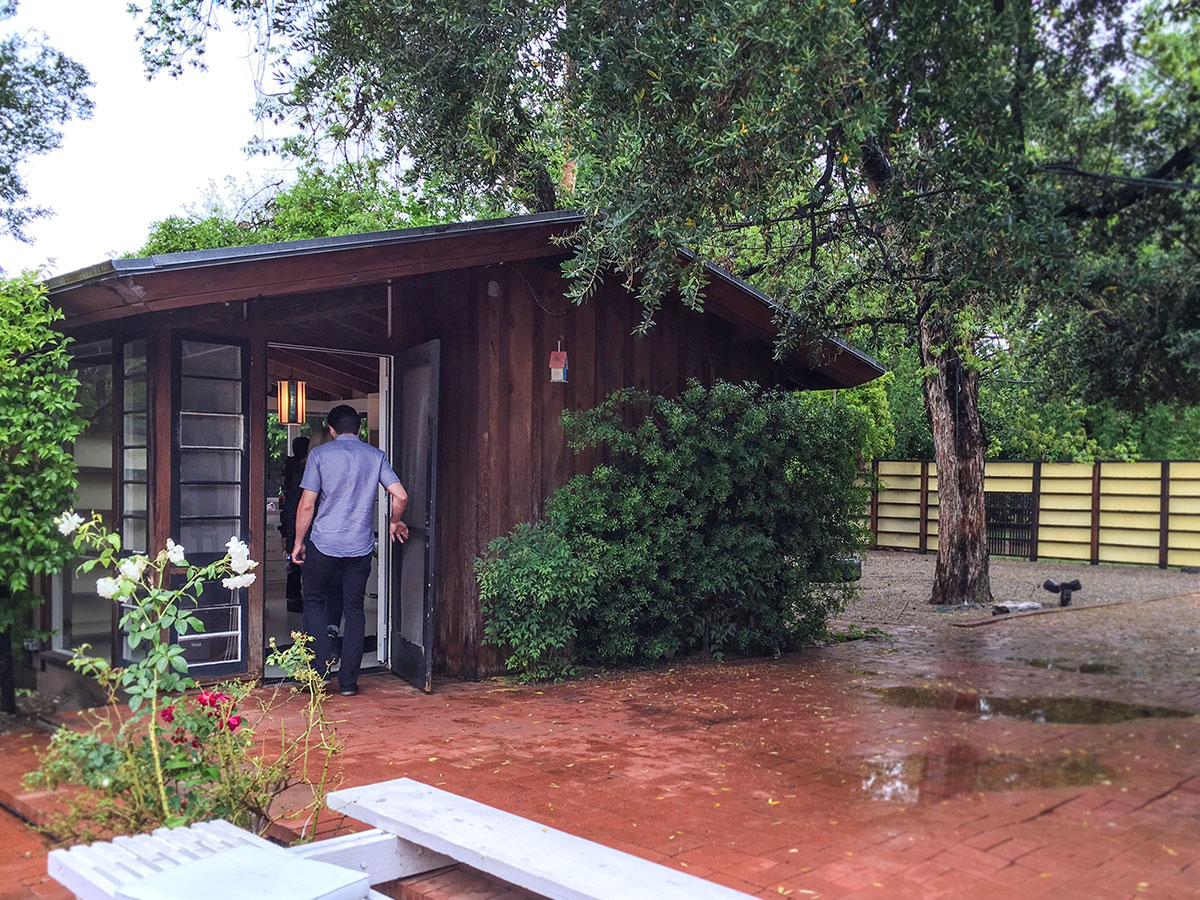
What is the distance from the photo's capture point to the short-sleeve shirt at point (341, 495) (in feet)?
23.5

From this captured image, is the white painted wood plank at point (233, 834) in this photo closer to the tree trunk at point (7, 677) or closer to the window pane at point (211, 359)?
the tree trunk at point (7, 677)

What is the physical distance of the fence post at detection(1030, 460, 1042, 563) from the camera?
1898cm

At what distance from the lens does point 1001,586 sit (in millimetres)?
15086

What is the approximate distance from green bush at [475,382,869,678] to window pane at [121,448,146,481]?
241 cm

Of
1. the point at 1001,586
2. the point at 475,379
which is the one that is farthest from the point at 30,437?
the point at 1001,586

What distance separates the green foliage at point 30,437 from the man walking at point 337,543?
1558 millimetres

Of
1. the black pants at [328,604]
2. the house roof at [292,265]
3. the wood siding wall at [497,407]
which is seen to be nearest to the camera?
the house roof at [292,265]

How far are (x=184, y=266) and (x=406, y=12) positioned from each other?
127 inches

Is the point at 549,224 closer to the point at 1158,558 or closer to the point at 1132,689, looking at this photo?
the point at 1132,689

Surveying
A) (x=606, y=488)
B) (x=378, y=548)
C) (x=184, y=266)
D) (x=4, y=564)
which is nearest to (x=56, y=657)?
(x=4, y=564)

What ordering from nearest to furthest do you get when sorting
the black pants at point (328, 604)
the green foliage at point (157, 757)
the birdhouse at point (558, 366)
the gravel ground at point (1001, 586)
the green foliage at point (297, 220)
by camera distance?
1. the green foliage at point (157, 757)
2. the black pants at point (328, 604)
3. the birdhouse at point (558, 366)
4. the gravel ground at point (1001, 586)
5. the green foliage at point (297, 220)

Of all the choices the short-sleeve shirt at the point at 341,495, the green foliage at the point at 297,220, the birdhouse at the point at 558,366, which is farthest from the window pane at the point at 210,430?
the green foliage at the point at 297,220

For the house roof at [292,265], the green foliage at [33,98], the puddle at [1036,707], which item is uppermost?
the green foliage at [33,98]

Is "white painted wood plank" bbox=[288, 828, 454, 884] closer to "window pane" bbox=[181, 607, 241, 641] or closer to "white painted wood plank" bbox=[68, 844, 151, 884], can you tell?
"white painted wood plank" bbox=[68, 844, 151, 884]
